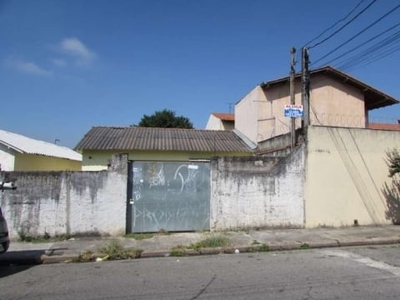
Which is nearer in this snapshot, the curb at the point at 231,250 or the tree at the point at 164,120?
the curb at the point at 231,250

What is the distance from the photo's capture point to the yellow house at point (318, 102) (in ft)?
62.2

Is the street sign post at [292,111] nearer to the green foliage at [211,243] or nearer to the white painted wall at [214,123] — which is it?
the green foliage at [211,243]

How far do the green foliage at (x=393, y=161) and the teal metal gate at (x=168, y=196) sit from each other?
20.6 feet

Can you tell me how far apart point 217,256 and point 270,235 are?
2.55m

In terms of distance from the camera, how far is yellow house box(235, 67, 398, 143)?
62.2ft

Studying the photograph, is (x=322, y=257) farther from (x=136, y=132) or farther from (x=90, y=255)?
(x=136, y=132)

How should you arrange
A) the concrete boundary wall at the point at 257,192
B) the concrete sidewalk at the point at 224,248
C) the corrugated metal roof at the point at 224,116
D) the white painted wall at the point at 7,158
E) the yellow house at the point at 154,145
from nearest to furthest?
the concrete sidewalk at the point at 224,248 < the concrete boundary wall at the point at 257,192 < the white painted wall at the point at 7,158 < the yellow house at the point at 154,145 < the corrugated metal roof at the point at 224,116

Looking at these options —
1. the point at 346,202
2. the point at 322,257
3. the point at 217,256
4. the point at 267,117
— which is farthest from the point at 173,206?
the point at 267,117

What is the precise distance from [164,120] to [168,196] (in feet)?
105

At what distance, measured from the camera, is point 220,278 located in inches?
251

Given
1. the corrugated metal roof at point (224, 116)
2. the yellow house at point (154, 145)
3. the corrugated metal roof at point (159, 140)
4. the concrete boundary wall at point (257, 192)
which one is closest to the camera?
the concrete boundary wall at point (257, 192)

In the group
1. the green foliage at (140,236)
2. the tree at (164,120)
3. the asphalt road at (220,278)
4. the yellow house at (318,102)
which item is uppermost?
the tree at (164,120)

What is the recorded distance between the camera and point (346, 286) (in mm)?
5840

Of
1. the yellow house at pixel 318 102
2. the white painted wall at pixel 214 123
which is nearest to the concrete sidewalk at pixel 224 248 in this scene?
the yellow house at pixel 318 102
